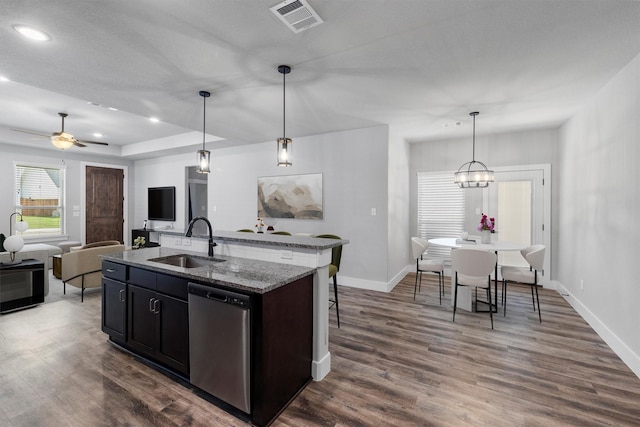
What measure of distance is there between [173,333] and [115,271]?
98 centimetres

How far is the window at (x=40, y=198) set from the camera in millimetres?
6277

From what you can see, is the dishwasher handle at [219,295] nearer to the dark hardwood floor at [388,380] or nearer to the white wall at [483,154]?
the dark hardwood floor at [388,380]

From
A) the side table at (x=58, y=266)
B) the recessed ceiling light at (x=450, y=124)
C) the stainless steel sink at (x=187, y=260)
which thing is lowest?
the side table at (x=58, y=266)

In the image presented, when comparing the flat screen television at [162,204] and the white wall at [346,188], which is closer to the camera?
the white wall at [346,188]

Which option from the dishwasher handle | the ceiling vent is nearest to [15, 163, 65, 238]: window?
the dishwasher handle

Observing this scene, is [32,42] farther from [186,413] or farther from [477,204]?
[477,204]

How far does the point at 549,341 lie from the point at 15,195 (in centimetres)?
953

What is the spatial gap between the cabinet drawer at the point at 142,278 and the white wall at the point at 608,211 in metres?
4.02

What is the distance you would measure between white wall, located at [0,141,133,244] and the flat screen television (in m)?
1.36

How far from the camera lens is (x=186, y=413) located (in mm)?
1952

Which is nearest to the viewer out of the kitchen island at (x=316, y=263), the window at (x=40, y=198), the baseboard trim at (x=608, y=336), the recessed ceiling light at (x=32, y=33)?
the recessed ceiling light at (x=32, y=33)

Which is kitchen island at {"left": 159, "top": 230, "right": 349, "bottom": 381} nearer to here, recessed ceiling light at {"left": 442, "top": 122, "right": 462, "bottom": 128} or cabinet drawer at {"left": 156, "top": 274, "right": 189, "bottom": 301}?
cabinet drawer at {"left": 156, "top": 274, "right": 189, "bottom": 301}

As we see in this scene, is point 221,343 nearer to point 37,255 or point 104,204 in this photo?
point 37,255

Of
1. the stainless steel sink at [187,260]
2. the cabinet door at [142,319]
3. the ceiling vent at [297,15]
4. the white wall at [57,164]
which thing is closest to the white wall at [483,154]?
the ceiling vent at [297,15]
